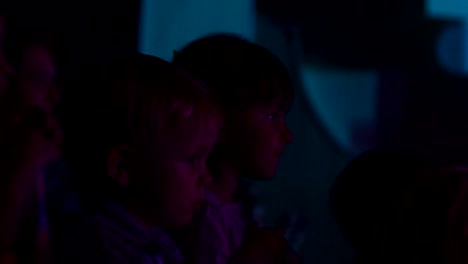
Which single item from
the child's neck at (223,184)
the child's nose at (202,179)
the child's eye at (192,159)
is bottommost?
the child's neck at (223,184)

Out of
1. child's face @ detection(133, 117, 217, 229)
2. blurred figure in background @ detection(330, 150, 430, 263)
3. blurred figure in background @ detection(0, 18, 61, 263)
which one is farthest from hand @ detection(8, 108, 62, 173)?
blurred figure in background @ detection(330, 150, 430, 263)

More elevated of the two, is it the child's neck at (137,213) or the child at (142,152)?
the child at (142,152)

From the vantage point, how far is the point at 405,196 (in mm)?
1163

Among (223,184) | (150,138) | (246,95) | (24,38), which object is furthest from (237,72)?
(24,38)

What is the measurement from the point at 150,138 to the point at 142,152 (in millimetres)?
25

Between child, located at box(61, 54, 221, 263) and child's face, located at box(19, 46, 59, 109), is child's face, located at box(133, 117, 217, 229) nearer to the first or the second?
child, located at box(61, 54, 221, 263)

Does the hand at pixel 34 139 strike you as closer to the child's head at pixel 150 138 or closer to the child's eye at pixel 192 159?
the child's head at pixel 150 138

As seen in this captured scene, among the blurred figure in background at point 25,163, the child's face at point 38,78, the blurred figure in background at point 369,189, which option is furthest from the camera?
the blurred figure in background at point 369,189

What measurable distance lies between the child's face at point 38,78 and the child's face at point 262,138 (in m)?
0.40

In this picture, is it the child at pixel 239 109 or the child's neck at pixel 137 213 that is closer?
the child's neck at pixel 137 213

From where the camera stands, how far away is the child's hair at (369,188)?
4.63 ft

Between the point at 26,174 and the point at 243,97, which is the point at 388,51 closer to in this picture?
the point at 243,97

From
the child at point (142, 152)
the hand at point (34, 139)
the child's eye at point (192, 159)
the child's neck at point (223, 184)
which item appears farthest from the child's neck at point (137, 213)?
the child's neck at point (223, 184)

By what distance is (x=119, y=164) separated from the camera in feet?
2.95
